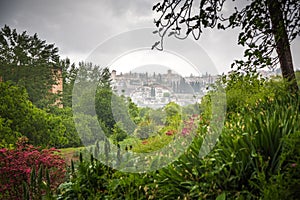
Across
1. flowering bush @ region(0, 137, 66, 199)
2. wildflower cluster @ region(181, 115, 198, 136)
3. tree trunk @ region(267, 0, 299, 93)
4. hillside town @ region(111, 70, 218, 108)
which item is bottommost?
flowering bush @ region(0, 137, 66, 199)

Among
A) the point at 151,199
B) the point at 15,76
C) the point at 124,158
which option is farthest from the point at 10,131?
the point at 151,199

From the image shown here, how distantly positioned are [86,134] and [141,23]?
1.37 meters

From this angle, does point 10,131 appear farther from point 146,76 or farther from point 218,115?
point 218,115

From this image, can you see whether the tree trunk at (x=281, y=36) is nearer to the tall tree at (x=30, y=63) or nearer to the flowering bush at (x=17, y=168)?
the flowering bush at (x=17, y=168)

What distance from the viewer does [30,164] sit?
8.49 ft

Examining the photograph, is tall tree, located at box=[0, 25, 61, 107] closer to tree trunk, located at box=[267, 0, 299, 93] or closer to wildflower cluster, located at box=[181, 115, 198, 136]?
wildflower cluster, located at box=[181, 115, 198, 136]

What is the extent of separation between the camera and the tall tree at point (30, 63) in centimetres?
303

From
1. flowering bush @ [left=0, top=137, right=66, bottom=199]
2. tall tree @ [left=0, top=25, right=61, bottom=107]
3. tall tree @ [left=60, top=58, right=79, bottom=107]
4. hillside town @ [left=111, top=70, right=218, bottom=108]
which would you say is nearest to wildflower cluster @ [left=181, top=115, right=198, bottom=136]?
hillside town @ [left=111, top=70, right=218, bottom=108]

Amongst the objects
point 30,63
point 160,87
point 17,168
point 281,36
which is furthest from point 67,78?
point 281,36

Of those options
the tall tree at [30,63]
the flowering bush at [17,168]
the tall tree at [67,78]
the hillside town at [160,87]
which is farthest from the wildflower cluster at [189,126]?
the tall tree at [30,63]

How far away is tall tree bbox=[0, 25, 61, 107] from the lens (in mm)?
3025

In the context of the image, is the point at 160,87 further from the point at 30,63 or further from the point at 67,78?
the point at 30,63

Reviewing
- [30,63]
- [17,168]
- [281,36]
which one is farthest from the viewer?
[30,63]

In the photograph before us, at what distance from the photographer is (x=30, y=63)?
3229mm
